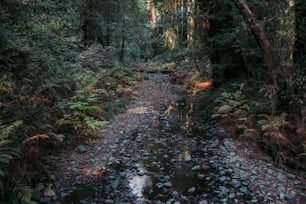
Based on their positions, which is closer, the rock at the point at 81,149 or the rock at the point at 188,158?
the rock at the point at 188,158

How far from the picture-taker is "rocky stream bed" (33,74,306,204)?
5070mm

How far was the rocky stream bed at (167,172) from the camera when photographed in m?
5.07

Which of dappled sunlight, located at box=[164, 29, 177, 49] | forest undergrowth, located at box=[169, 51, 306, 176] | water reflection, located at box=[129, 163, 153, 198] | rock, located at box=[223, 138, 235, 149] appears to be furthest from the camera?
dappled sunlight, located at box=[164, 29, 177, 49]

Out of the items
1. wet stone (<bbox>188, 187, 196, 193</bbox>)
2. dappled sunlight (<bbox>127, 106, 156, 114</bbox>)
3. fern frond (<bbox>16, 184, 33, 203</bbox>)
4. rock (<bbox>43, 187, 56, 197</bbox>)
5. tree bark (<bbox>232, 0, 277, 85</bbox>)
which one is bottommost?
wet stone (<bbox>188, 187, 196, 193</bbox>)

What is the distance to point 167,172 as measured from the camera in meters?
6.05

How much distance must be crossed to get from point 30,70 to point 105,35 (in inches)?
514

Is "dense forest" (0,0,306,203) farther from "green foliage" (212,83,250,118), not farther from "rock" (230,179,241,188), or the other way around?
"rock" (230,179,241,188)

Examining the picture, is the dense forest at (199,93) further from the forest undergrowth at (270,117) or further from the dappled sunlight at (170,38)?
the dappled sunlight at (170,38)

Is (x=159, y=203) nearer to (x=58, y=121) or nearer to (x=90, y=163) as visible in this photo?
(x=90, y=163)

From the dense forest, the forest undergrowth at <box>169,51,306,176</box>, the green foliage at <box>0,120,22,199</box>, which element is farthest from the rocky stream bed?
the green foliage at <box>0,120,22,199</box>

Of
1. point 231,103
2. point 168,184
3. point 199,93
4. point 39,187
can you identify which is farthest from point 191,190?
point 199,93

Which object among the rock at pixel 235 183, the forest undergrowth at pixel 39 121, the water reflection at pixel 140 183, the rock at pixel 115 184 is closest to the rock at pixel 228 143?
the rock at pixel 235 183

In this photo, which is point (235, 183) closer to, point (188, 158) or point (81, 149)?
point (188, 158)

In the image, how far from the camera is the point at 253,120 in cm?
770
